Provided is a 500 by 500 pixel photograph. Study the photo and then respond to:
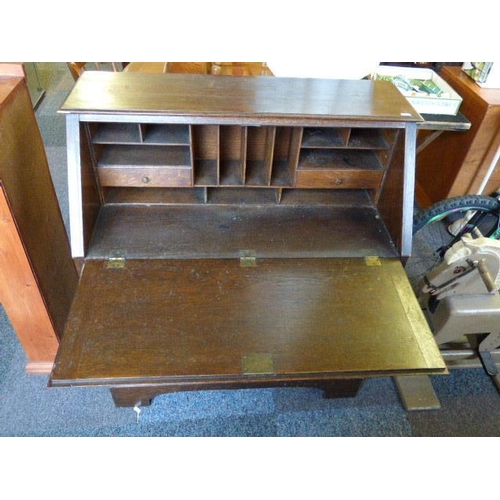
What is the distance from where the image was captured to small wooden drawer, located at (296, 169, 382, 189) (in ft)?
4.36

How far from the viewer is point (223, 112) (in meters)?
1.12

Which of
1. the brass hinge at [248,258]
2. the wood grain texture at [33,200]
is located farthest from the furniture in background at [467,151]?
the wood grain texture at [33,200]

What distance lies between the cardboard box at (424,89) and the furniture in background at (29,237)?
1.70 metres

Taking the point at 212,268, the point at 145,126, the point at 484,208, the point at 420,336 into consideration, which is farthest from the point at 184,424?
the point at 484,208

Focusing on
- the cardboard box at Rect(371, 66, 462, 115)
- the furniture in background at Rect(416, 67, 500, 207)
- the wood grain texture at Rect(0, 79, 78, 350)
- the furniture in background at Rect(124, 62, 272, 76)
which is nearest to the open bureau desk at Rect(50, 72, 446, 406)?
the wood grain texture at Rect(0, 79, 78, 350)

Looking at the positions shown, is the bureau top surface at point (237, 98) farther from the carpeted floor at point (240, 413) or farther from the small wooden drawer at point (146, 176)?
the carpeted floor at point (240, 413)

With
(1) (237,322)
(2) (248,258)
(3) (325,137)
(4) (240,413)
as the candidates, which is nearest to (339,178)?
(3) (325,137)

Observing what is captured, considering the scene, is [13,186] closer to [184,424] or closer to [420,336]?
[184,424]

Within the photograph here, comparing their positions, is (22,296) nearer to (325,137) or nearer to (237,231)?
(237,231)

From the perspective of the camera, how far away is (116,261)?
1215 millimetres

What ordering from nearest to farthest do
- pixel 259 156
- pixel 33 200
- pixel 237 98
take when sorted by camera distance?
pixel 237 98
pixel 33 200
pixel 259 156

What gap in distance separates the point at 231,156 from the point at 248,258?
16.0 inches

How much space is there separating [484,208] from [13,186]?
1.97 m

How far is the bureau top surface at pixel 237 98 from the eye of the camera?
3.68ft
